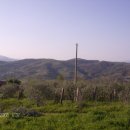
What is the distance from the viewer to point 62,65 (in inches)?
4764

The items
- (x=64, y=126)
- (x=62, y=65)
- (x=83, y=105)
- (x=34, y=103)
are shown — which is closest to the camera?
(x=64, y=126)

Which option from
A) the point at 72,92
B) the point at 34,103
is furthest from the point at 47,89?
the point at 34,103

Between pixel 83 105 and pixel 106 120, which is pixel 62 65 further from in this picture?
pixel 106 120

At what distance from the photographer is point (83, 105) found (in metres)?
22.1

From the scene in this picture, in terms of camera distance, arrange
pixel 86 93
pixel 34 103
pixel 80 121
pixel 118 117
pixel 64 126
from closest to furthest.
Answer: pixel 64 126 → pixel 80 121 → pixel 118 117 → pixel 34 103 → pixel 86 93

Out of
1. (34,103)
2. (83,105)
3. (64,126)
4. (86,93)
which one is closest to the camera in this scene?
(64,126)

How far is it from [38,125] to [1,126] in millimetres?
1333

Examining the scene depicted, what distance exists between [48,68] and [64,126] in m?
105

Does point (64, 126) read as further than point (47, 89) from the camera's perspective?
No

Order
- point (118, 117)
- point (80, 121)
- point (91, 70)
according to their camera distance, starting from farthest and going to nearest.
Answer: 1. point (91, 70)
2. point (118, 117)
3. point (80, 121)

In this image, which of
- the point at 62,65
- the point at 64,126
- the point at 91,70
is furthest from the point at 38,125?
the point at 62,65

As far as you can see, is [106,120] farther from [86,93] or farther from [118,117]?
[86,93]

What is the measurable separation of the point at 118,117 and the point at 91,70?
319 feet

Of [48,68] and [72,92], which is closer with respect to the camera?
[72,92]
